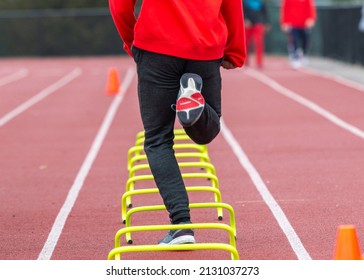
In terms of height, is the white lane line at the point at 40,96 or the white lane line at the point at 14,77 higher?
the white lane line at the point at 40,96

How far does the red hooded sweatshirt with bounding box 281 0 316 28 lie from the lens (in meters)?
28.1

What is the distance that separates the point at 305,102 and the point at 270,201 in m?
9.41

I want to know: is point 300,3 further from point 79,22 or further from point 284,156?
point 284,156

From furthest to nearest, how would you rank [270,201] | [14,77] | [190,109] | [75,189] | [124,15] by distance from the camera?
[14,77]
[75,189]
[270,201]
[124,15]
[190,109]

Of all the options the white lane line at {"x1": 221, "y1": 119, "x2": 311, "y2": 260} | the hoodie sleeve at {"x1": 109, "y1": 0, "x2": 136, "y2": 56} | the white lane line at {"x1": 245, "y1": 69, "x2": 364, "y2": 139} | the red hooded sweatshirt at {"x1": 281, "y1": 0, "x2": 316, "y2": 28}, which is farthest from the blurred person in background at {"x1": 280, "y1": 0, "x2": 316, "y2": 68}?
the hoodie sleeve at {"x1": 109, "y1": 0, "x2": 136, "y2": 56}

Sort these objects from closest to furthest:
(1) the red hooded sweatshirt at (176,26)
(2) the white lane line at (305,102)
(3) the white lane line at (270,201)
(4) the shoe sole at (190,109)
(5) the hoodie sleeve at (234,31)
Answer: (4) the shoe sole at (190,109) → (1) the red hooded sweatshirt at (176,26) → (5) the hoodie sleeve at (234,31) → (3) the white lane line at (270,201) → (2) the white lane line at (305,102)

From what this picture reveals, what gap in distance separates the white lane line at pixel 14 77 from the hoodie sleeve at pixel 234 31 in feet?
61.4

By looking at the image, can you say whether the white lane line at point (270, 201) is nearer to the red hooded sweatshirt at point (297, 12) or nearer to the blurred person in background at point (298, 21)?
the blurred person in background at point (298, 21)

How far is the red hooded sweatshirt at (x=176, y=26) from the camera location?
21.8 feet

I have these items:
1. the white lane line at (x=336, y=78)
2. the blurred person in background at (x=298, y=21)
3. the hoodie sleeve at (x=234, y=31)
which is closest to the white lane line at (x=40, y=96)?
the blurred person in background at (x=298, y=21)

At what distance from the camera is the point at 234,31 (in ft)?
23.3

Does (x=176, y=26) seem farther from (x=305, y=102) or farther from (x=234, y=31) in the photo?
(x=305, y=102)

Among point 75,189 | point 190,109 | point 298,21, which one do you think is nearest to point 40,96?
point 298,21
